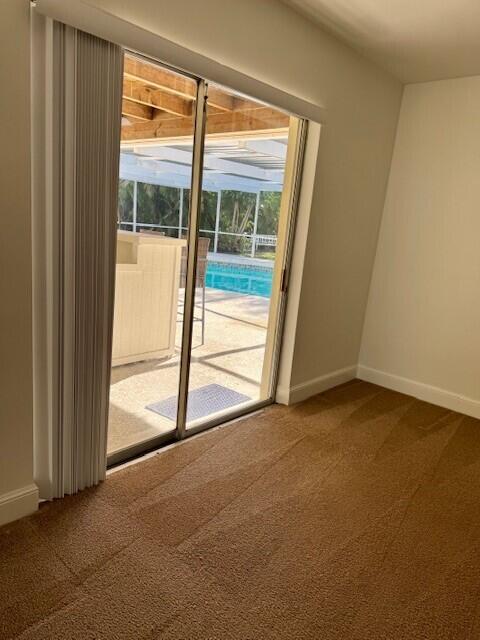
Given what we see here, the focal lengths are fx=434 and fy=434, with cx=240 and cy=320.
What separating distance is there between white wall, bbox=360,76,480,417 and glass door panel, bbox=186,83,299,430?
44.9 inches

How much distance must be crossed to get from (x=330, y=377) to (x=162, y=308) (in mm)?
1571

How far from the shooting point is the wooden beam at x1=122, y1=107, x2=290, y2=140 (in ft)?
7.61

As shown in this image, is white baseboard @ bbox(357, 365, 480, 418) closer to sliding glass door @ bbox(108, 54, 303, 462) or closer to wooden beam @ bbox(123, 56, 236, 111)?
sliding glass door @ bbox(108, 54, 303, 462)

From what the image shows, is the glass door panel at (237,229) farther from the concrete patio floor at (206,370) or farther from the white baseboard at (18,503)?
the white baseboard at (18,503)

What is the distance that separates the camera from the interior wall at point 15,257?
1498 millimetres

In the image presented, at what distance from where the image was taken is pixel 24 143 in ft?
5.20

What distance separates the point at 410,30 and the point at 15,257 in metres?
2.54

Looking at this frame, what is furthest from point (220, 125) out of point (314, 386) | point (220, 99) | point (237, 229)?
point (314, 386)

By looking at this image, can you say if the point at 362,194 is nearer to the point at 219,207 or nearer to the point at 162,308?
the point at 219,207

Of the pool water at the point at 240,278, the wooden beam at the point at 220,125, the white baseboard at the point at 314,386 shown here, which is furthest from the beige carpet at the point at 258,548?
the wooden beam at the point at 220,125

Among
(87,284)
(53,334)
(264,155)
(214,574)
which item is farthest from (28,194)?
(264,155)

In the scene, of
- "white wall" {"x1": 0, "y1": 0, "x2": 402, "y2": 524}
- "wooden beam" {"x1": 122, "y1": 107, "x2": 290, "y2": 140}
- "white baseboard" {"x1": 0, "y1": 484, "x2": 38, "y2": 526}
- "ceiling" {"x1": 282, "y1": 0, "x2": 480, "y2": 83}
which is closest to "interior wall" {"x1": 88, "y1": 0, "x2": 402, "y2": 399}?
"white wall" {"x1": 0, "y1": 0, "x2": 402, "y2": 524}

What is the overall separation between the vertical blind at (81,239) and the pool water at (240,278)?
1105 millimetres

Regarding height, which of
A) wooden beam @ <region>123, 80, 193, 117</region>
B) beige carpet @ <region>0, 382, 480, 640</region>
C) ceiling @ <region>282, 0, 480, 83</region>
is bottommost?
beige carpet @ <region>0, 382, 480, 640</region>
